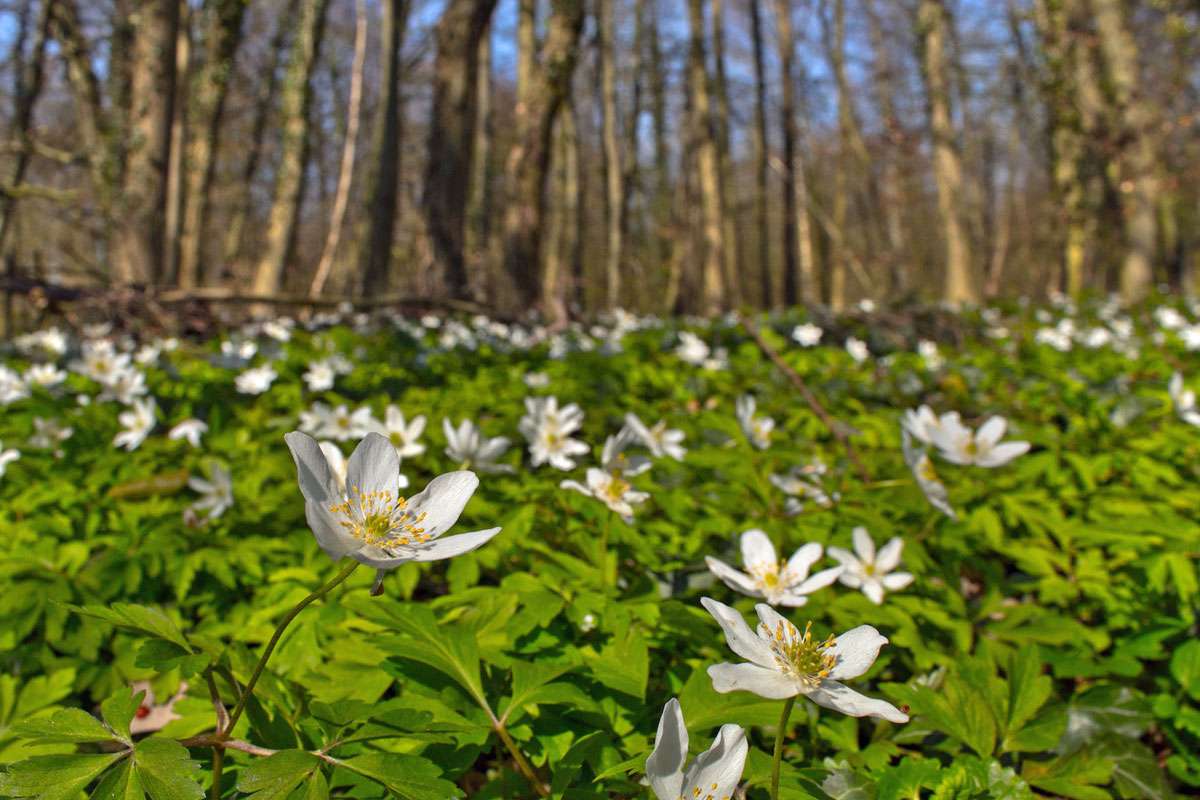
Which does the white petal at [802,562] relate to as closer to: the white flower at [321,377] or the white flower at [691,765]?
the white flower at [691,765]

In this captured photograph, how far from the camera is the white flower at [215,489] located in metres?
2.03

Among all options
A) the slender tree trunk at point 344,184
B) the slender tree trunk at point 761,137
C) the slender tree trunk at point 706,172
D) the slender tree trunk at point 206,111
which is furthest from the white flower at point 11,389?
the slender tree trunk at point 761,137

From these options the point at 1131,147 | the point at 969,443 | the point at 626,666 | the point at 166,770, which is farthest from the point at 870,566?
the point at 1131,147

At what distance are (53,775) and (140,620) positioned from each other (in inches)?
7.0

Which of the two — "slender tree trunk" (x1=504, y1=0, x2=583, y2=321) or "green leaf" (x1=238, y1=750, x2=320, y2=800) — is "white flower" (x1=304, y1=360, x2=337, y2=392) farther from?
"slender tree trunk" (x1=504, y1=0, x2=583, y2=321)

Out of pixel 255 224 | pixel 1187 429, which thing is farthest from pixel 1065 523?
pixel 255 224

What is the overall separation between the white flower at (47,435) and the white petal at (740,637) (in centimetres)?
249

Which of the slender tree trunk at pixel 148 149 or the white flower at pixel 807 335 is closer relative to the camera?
the white flower at pixel 807 335

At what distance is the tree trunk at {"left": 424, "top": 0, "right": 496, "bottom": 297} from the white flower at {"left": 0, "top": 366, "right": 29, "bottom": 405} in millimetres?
4992

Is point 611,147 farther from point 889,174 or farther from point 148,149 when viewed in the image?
point 148,149

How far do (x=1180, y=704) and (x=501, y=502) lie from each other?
1.60 m

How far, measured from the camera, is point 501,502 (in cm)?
192

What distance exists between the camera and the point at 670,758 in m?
0.84

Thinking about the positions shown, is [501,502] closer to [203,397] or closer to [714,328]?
[203,397]
